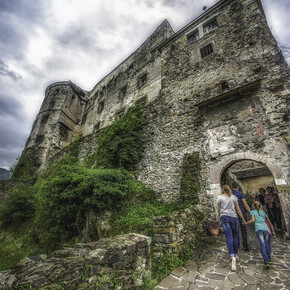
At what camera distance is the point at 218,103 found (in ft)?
21.8

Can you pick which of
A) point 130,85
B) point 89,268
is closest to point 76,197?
point 89,268

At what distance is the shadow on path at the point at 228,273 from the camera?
2614 mm

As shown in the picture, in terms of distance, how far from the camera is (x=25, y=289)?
5.41 ft

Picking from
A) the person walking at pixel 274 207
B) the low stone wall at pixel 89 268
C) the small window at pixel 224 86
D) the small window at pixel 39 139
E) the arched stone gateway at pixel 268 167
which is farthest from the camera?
the small window at pixel 39 139

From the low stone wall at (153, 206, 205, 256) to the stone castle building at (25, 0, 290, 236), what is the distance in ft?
5.13

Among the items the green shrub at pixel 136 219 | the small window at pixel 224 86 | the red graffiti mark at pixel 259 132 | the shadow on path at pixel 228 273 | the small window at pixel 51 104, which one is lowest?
the shadow on path at pixel 228 273

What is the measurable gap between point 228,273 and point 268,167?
3.66 metres

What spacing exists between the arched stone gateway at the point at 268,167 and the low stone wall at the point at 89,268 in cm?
374

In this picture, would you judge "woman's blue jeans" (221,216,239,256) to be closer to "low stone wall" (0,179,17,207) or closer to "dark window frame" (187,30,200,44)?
"dark window frame" (187,30,200,44)

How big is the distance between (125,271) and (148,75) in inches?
531

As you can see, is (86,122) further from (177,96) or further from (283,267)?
(283,267)

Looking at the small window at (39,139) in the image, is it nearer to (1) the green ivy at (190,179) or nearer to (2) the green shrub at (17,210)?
(2) the green shrub at (17,210)

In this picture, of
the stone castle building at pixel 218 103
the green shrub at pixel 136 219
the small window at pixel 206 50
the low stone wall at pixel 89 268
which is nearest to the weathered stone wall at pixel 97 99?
the stone castle building at pixel 218 103

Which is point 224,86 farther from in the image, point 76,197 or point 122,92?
point 122,92
